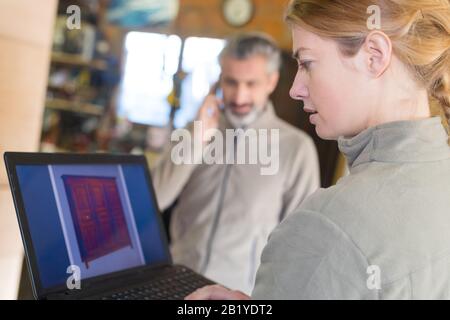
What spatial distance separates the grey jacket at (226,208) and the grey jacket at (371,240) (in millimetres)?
Answer: 1087

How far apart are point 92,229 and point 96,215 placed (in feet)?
0.09

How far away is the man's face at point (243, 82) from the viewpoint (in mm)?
1778

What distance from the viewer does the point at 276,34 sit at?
495 cm

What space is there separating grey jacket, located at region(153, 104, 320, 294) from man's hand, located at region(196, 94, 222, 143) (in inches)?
2.6

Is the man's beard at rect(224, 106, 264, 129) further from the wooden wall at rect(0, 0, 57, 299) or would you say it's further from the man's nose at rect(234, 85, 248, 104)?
the wooden wall at rect(0, 0, 57, 299)

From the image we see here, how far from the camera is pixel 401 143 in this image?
2.24 feet

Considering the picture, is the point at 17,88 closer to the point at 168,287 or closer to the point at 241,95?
the point at 168,287

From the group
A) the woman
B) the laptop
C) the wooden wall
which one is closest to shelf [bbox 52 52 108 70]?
the wooden wall

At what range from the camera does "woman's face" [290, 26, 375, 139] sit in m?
0.70

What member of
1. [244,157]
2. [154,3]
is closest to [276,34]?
[154,3]

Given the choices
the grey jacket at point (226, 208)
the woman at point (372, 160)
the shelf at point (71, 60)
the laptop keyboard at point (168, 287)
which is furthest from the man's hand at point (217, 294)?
the shelf at point (71, 60)

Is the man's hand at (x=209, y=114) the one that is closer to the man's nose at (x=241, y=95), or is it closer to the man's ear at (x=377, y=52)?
the man's nose at (x=241, y=95)

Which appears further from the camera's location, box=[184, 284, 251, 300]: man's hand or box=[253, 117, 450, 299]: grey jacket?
box=[184, 284, 251, 300]: man's hand

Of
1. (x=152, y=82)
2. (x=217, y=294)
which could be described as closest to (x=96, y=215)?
(x=217, y=294)
